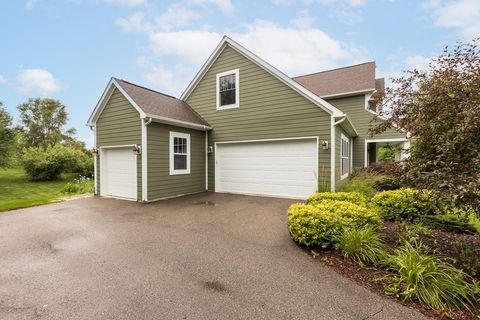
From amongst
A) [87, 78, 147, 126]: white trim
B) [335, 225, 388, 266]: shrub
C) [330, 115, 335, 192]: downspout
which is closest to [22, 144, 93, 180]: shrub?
[87, 78, 147, 126]: white trim

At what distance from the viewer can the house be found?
833cm

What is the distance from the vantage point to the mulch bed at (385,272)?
96.7 inches

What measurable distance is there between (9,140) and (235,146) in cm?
1342

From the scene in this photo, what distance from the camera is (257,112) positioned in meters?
9.52

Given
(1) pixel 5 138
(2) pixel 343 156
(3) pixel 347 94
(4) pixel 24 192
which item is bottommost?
(4) pixel 24 192

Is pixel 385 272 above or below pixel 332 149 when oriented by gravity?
below

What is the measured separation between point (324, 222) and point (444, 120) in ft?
7.70

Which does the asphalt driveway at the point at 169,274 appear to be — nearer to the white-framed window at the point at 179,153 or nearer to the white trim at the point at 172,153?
the white trim at the point at 172,153

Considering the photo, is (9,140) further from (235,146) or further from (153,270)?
(153,270)

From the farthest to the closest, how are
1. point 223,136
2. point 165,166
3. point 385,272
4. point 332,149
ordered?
point 223,136 → point 165,166 → point 332,149 → point 385,272

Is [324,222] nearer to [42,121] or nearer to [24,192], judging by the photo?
[24,192]

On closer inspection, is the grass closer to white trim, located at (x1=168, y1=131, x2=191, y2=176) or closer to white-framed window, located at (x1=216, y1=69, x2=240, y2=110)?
white trim, located at (x1=168, y1=131, x2=191, y2=176)

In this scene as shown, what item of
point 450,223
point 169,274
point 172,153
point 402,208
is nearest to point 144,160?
point 172,153

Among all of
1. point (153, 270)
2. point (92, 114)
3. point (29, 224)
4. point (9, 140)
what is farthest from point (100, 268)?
point (9, 140)
